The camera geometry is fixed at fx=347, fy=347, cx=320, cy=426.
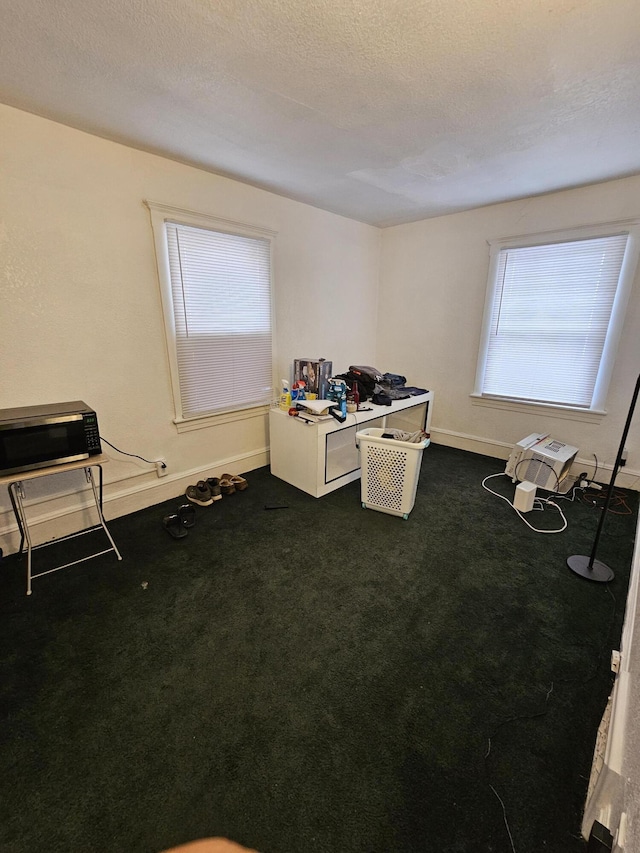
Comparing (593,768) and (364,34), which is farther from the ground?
(364,34)

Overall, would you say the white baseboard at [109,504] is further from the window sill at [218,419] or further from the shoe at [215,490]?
the window sill at [218,419]

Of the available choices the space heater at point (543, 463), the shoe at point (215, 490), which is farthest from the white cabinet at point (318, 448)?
the space heater at point (543, 463)

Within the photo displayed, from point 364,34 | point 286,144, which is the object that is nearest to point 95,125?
point 286,144

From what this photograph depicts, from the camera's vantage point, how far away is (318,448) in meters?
2.71

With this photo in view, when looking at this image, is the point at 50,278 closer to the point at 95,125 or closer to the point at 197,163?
the point at 95,125

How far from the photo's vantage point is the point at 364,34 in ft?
4.31

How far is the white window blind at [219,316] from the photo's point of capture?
Result: 2.61 m

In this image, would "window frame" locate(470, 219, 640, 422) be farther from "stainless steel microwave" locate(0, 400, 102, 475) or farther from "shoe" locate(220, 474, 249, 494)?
"stainless steel microwave" locate(0, 400, 102, 475)

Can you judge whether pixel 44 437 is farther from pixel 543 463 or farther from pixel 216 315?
pixel 543 463

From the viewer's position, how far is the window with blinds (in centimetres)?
257

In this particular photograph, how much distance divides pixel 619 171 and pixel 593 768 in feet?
11.5

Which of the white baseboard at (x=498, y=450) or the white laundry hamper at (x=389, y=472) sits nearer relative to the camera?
the white laundry hamper at (x=389, y=472)

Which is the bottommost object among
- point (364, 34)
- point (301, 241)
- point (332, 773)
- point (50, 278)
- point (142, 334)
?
point (332, 773)

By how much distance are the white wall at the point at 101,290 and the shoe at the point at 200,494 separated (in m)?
0.12
